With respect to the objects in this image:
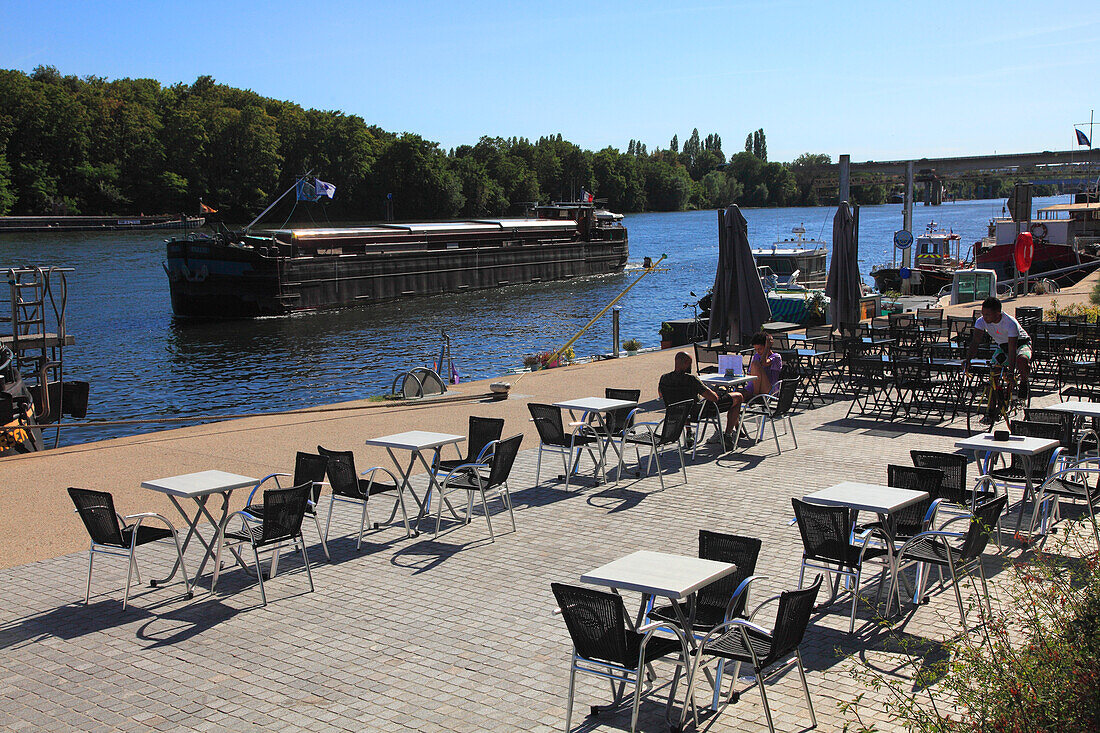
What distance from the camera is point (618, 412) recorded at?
11.1m

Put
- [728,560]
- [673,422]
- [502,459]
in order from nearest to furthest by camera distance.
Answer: [728,560]
[502,459]
[673,422]

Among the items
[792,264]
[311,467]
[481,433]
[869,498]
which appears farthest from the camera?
[792,264]

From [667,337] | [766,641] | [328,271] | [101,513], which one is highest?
[328,271]

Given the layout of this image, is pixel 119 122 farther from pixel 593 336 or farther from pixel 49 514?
pixel 49 514

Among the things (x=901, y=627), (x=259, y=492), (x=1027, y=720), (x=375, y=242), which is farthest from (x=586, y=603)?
(x=375, y=242)

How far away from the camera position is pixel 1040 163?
3194 inches

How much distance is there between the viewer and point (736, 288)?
13750 mm

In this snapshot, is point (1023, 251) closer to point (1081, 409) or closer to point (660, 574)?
point (1081, 409)

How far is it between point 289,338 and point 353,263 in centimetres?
1032

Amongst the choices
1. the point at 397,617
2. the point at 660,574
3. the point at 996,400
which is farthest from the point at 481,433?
the point at 996,400

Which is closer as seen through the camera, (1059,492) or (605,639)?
(605,639)

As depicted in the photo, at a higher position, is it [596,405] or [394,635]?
[596,405]

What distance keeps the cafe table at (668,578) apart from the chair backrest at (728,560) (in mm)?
113

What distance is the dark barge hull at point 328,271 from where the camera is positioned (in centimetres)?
4556
